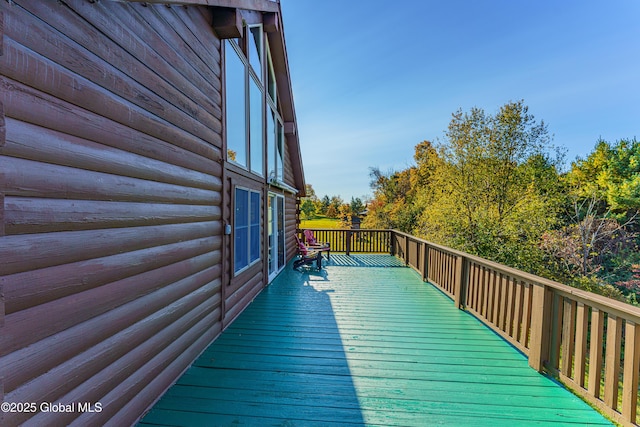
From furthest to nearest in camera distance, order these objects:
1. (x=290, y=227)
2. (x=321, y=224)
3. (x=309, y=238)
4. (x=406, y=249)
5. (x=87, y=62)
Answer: (x=321, y=224) < (x=309, y=238) < (x=290, y=227) < (x=406, y=249) < (x=87, y=62)

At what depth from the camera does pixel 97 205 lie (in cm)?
153

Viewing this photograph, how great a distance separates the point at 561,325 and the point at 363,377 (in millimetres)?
1921

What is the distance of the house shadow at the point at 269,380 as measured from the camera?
1.90 metres

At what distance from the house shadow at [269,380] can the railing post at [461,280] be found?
2091mm

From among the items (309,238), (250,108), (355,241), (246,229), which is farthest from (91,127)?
(355,241)

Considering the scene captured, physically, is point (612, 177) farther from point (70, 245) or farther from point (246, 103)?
point (70, 245)

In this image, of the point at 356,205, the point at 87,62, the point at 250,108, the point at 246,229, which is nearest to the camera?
the point at 87,62

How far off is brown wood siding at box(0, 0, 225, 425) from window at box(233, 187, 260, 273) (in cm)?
104

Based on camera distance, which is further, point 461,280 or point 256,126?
point 256,126

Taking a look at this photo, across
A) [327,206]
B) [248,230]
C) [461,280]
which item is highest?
[327,206]

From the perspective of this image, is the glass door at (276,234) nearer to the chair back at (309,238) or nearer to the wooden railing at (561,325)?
the chair back at (309,238)

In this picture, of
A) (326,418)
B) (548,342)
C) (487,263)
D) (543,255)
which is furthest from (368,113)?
(326,418)

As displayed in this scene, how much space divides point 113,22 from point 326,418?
307cm

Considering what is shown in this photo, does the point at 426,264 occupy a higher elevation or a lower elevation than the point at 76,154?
lower
